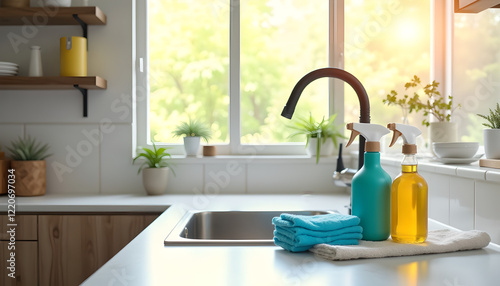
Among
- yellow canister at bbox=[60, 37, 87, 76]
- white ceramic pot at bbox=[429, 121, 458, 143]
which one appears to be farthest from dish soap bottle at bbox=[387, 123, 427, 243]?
yellow canister at bbox=[60, 37, 87, 76]

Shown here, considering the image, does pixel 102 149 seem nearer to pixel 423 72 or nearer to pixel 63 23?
pixel 63 23

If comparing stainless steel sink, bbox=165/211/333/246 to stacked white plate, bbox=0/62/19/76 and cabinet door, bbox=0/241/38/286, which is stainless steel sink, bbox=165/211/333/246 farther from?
stacked white plate, bbox=0/62/19/76

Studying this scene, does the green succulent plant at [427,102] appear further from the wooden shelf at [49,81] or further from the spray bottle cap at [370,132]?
the wooden shelf at [49,81]

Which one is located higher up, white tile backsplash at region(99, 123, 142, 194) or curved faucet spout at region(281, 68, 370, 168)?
curved faucet spout at region(281, 68, 370, 168)

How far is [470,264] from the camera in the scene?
100 cm

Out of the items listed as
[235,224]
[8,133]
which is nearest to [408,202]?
[235,224]

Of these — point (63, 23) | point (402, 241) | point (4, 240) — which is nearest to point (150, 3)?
point (63, 23)

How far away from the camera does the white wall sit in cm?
243

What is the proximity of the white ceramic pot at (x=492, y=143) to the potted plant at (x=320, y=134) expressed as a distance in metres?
1.05

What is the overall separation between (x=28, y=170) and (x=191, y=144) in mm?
765

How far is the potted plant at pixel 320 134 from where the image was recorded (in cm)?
247

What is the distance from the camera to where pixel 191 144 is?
8.13 ft

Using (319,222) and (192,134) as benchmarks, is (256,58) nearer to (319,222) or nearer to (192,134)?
(192,134)

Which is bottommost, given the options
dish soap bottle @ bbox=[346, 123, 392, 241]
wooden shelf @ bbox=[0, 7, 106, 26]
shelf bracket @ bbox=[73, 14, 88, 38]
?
dish soap bottle @ bbox=[346, 123, 392, 241]
